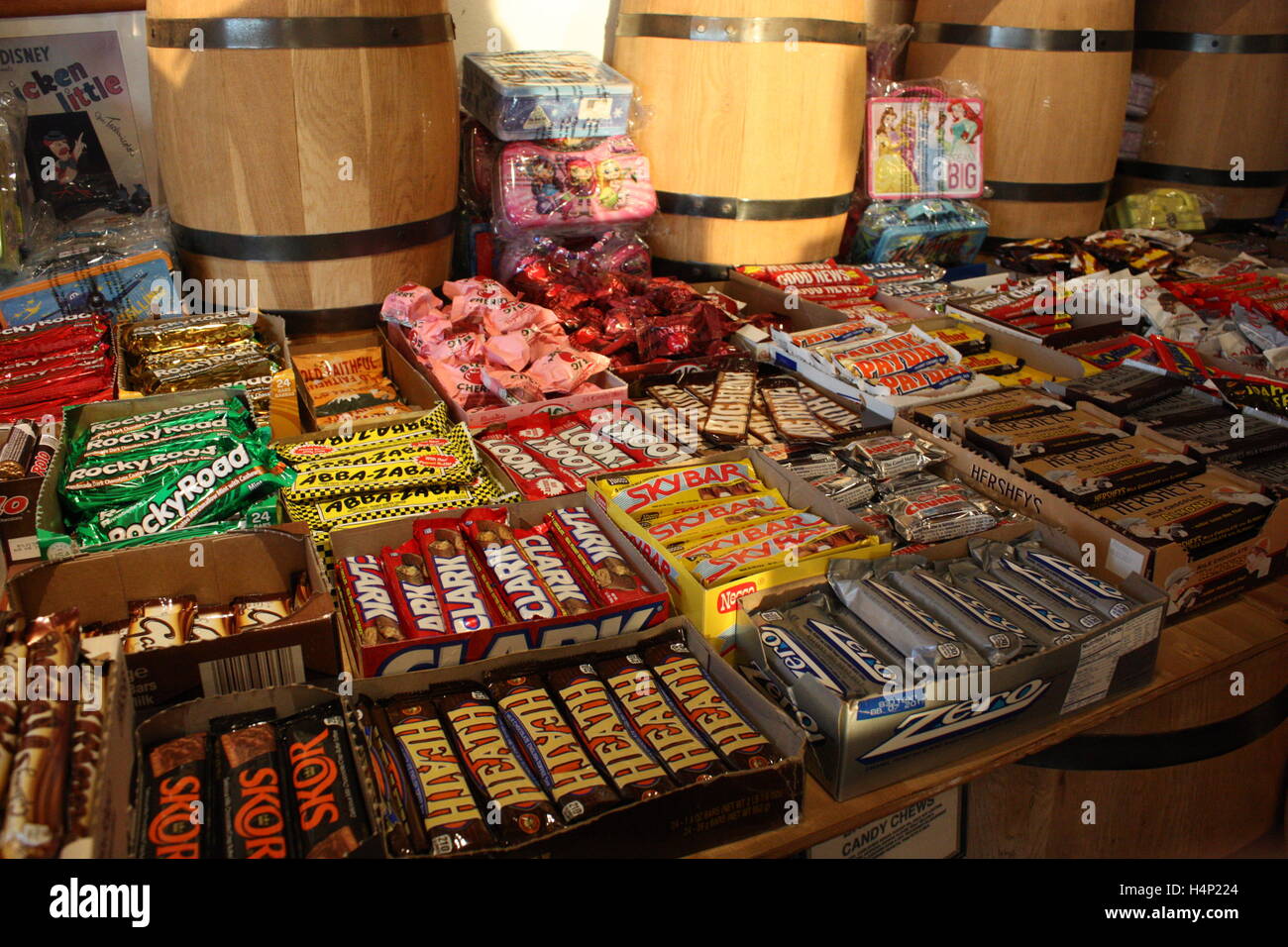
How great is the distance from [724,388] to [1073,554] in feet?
3.29

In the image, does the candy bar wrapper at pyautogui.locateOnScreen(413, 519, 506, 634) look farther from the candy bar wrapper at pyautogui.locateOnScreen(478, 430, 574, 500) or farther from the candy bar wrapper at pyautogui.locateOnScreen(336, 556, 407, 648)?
the candy bar wrapper at pyautogui.locateOnScreen(478, 430, 574, 500)

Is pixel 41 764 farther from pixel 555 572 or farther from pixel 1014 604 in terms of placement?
pixel 1014 604

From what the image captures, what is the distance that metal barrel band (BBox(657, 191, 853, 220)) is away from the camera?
10.5 ft

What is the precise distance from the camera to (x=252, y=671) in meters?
1.40

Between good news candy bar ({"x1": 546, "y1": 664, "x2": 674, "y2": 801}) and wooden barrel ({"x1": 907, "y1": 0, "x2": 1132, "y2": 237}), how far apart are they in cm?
297

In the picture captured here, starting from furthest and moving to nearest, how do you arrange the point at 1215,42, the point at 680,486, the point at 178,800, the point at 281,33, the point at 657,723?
the point at 1215,42, the point at 281,33, the point at 680,486, the point at 657,723, the point at 178,800

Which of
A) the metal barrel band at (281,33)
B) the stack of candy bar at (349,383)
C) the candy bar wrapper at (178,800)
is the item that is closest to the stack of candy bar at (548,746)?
the candy bar wrapper at (178,800)

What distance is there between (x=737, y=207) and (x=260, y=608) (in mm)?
2094

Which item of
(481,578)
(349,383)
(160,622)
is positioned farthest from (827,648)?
(349,383)

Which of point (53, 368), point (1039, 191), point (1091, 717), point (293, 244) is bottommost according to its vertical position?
point (1091, 717)

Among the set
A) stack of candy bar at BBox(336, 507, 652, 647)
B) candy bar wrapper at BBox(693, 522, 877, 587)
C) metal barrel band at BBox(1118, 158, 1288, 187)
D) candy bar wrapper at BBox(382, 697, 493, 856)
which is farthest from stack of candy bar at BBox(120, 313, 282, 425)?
metal barrel band at BBox(1118, 158, 1288, 187)
